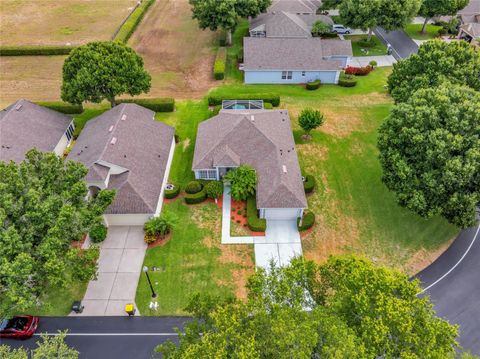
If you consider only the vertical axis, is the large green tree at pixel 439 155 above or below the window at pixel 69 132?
above

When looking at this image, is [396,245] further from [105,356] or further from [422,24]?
[422,24]

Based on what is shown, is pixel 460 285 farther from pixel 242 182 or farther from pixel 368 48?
pixel 368 48

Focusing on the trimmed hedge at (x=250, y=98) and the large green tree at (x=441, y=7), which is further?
the large green tree at (x=441, y=7)

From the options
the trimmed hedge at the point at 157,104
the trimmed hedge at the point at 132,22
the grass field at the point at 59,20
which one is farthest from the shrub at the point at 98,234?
the grass field at the point at 59,20

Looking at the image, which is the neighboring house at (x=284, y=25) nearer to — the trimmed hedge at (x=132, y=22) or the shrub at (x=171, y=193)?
the trimmed hedge at (x=132, y=22)

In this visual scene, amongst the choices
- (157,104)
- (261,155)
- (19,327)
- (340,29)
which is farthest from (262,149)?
(340,29)

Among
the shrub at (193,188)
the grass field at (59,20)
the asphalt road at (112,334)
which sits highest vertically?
the grass field at (59,20)

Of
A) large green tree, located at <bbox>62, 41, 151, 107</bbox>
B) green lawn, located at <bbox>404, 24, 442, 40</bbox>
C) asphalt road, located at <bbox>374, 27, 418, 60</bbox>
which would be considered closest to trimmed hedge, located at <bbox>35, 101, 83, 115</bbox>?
large green tree, located at <bbox>62, 41, 151, 107</bbox>
